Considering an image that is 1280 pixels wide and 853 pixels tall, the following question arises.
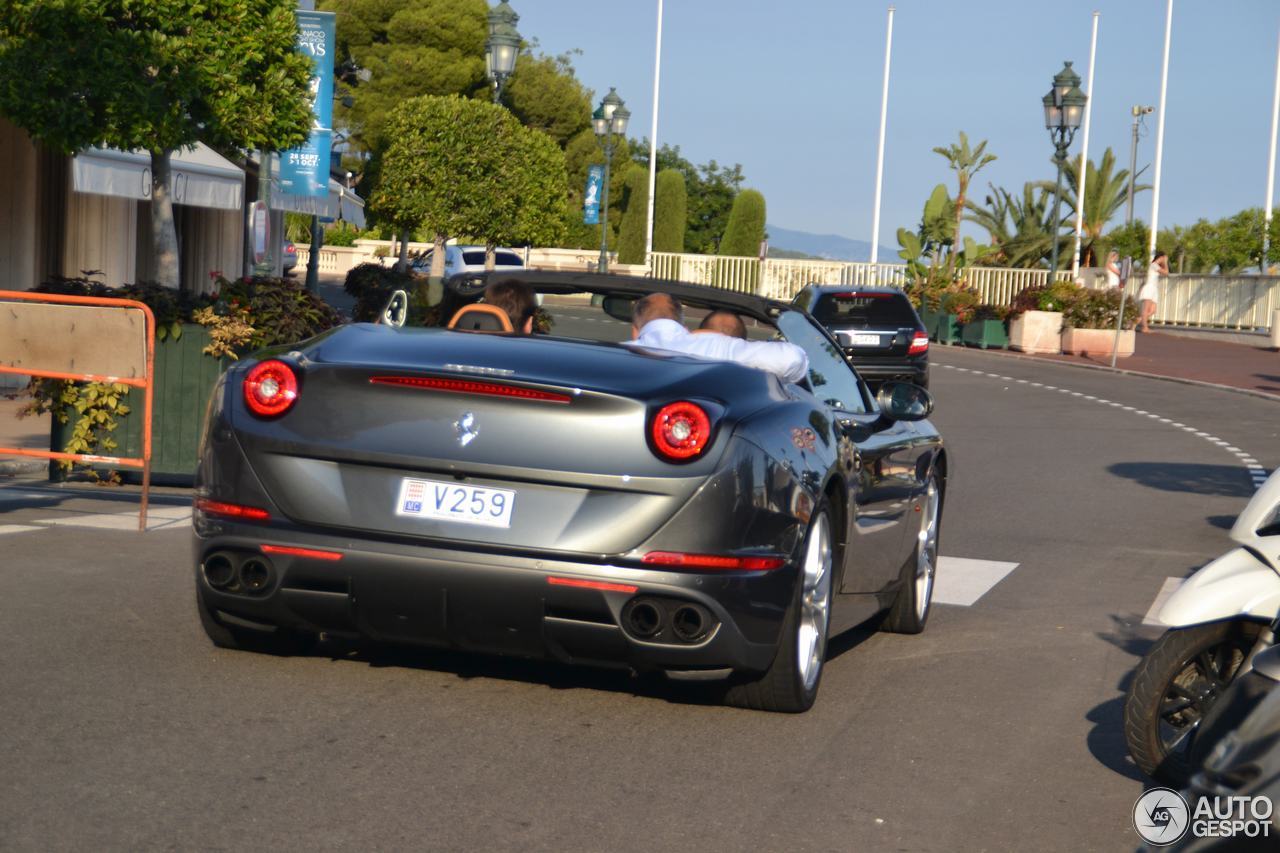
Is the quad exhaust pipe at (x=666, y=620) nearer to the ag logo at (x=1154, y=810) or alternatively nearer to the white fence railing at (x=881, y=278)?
the ag logo at (x=1154, y=810)

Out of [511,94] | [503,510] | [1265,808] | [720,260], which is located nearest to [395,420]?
[503,510]

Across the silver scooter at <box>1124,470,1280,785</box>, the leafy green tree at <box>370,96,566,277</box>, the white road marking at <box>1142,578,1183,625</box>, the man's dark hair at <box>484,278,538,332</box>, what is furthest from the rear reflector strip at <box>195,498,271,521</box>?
the leafy green tree at <box>370,96,566,277</box>

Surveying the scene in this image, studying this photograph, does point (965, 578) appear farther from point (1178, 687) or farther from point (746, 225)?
point (746, 225)

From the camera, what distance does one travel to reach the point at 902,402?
744cm

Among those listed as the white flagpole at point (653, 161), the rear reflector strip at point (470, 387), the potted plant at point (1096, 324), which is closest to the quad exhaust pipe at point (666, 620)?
the rear reflector strip at point (470, 387)

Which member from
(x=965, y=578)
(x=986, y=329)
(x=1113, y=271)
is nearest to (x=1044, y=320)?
(x=1113, y=271)

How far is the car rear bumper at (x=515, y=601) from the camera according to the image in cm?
545

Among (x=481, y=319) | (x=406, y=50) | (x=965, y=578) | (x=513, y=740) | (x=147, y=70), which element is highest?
(x=406, y=50)

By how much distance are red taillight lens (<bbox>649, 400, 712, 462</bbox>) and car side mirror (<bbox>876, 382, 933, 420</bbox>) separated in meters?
2.02

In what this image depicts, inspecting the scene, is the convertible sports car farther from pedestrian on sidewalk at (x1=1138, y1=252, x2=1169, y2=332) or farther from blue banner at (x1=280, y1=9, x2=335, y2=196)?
pedestrian on sidewalk at (x1=1138, y1=252, x2=1169, y2=332)

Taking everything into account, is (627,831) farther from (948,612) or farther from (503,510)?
(948,612)

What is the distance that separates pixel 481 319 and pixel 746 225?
70.7 meters

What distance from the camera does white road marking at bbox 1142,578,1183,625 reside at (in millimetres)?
8656

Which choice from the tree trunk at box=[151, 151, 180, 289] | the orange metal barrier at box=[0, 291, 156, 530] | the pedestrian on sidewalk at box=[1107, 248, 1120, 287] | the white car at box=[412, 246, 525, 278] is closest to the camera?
the orange metal barrier at box=[0, 291, 156, 530]
